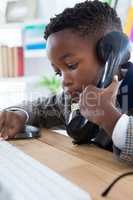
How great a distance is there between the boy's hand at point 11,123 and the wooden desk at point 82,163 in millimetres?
52

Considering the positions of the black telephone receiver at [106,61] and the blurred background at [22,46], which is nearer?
the black telephone receiver at [106,61]

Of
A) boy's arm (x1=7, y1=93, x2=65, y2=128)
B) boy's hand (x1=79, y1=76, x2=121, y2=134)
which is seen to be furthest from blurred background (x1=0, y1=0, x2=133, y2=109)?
boy's hand (x1=79, y1=76, x2=121, y2=134)

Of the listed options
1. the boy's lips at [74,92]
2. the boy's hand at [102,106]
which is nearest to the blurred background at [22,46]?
the boy's lips at [74,92]

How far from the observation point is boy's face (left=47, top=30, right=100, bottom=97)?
727 mm

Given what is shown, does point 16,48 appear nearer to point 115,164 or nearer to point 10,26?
point 10,26

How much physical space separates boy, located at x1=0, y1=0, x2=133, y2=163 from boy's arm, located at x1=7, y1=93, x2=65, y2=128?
0.05 m

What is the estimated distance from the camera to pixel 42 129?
34.5 inches

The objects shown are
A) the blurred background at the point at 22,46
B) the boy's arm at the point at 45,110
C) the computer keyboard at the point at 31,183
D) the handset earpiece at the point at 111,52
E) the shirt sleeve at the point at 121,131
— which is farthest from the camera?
the blurred background at the point at 22,46

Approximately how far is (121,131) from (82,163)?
0.10 m

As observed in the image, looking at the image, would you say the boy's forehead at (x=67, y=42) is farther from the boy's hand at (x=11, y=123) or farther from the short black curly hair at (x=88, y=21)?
the boy's hand at (x=11, y=123)

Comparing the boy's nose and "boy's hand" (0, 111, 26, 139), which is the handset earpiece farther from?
"boy's hand" (0, 111, 26, 139)

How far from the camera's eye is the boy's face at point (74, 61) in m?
0.73

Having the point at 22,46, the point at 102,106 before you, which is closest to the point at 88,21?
the point at 102,106

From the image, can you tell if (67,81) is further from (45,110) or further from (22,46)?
(22,46)
